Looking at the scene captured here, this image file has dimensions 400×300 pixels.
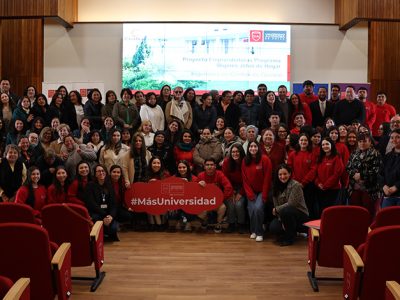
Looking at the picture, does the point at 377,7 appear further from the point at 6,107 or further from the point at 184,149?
the point at 6,107

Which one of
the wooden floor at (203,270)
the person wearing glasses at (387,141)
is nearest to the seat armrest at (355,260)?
the wooden floor at (203,270)

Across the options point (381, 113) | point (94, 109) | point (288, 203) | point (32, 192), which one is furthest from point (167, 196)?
point (381, 113)

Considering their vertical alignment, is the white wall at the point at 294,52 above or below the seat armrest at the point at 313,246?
above

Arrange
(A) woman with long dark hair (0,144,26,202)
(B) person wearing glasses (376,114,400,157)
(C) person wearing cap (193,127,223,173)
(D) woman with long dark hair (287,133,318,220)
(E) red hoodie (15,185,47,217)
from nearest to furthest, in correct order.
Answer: (E) red hoodie (15,185,47,217)
(A) woman with long dark hair (0,144,26,202)
(D) woman with long dark hair (287,133,318,220)
(B) person wearing glasses (376,114,400,157)
(C) person wearing cap (193,127,223,173)

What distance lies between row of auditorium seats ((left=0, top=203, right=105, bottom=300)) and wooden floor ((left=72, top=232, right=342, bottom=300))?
0.43 metres

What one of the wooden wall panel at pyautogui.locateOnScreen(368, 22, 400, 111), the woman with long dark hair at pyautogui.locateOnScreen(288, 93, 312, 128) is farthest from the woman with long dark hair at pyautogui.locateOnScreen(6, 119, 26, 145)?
the wooden wall panel at pyautogui.locateOnScreen(368, 22, 400, 111)

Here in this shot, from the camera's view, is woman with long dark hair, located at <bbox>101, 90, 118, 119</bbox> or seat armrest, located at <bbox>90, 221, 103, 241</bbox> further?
woman with long dark hair, located at <bbox>101, 90, 118, 119</bbox>

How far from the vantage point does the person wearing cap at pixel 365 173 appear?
5.90 metres

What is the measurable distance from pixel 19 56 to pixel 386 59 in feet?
26.7

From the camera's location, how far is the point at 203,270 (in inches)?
195

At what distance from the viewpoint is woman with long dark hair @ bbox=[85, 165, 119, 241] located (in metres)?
5.97

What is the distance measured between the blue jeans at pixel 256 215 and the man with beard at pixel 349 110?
258 centimetres

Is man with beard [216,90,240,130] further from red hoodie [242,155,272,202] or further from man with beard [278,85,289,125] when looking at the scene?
red hoodie [242,155,272,202]

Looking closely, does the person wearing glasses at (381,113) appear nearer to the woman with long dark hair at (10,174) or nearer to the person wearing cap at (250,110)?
the person wearing cap at (250,110)
